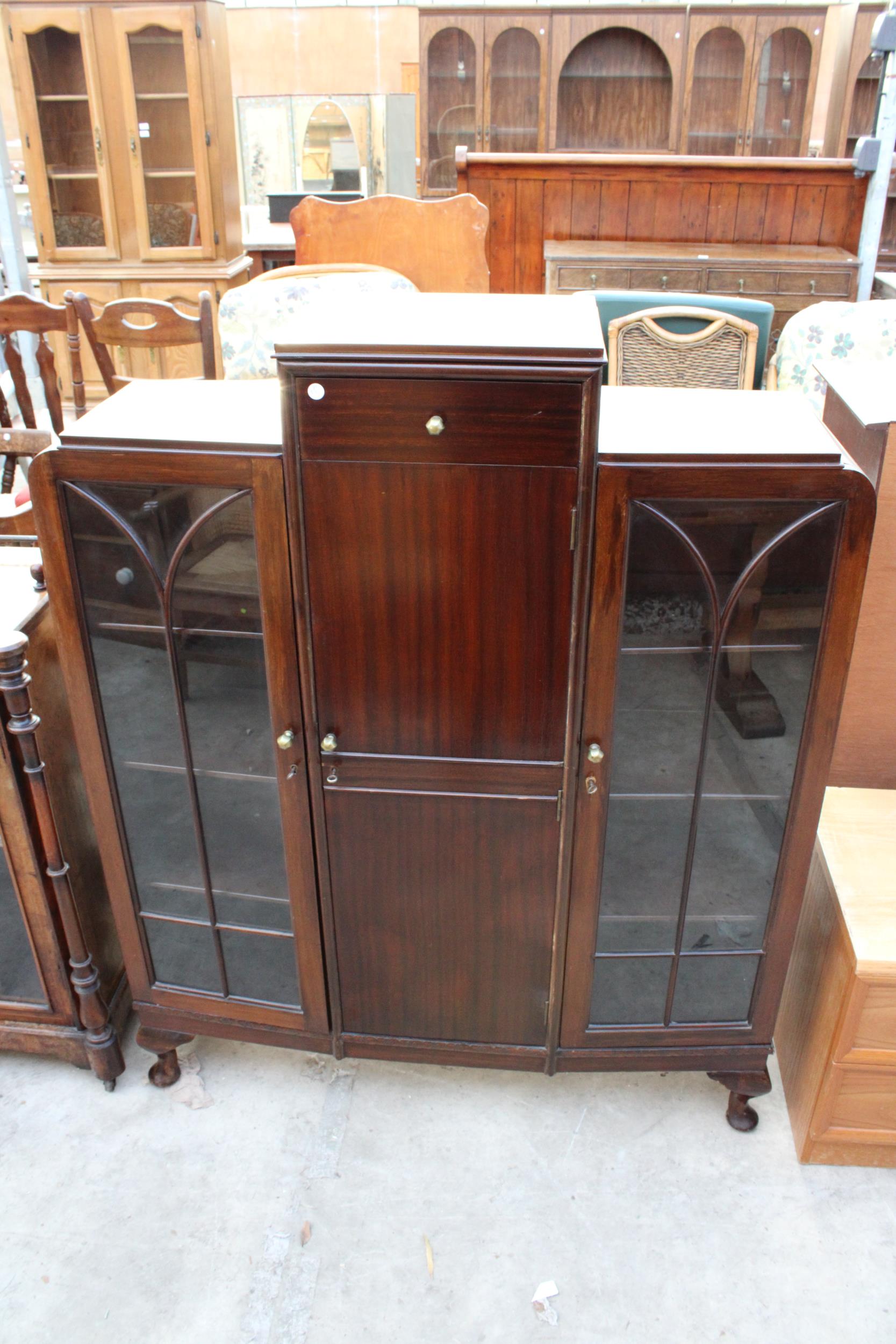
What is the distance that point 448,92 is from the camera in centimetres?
585

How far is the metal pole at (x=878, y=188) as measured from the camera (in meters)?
3.99

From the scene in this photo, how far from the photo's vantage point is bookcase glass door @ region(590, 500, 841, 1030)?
140 cm

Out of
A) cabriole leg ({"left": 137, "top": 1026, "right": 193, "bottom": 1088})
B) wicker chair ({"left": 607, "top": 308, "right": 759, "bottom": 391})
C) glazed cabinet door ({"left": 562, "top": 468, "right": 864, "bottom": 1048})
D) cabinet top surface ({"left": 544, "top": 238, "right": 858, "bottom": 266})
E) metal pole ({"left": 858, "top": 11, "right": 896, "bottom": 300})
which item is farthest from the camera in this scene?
cabinet top surface ({"left": 544, "top": 238, "right": 858, "bottom": 266})

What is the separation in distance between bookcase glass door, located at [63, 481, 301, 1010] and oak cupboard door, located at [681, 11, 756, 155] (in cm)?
574

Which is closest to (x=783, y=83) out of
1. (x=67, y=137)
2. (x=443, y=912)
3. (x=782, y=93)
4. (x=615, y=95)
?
(x=782, y=93)

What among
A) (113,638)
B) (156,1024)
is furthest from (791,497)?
(156,1024)

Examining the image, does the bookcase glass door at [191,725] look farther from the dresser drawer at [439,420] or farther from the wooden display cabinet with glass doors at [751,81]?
the wooden display cabinet with glass doors at [751,81]

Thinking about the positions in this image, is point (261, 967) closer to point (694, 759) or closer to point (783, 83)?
point (694, 759)

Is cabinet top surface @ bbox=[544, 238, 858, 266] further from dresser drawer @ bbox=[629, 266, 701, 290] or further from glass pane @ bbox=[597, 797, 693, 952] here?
glass pane @ bbox=[597, 797, 693, 952]

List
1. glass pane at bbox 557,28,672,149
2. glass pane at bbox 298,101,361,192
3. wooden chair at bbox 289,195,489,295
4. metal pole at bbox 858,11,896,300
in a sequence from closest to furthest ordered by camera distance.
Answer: wooden chair at bbox 289,195,489,295 < metal pole at bbox 858,11,896,300 < glass pane at bbox 557,28,672,149 < glass pane at bbox 298,101,361,192

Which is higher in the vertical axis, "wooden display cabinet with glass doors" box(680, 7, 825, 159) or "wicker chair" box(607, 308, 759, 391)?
"wooden display cabinet with glass doors" box(680, 7, 825, 159)

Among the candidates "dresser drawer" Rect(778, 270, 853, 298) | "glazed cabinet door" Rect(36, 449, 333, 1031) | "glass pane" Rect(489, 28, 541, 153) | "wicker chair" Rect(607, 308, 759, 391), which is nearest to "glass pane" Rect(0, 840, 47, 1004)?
"glazed cabinet door" Rect(36, 449, 333, 1031)

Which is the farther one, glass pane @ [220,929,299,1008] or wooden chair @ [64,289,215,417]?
wooden chair @ [64,289,215,417]

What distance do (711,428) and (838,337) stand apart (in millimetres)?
1609
